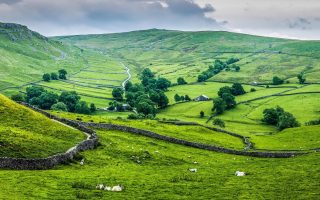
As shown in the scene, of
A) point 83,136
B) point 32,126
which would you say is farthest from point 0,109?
point 83,136

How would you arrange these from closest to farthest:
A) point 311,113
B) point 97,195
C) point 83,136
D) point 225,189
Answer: point 97,195 → point 225,189 → point 83,136 → point 311,113

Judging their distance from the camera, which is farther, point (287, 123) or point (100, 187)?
point (287, 123)

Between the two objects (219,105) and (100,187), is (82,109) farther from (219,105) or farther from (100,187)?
(100,187)

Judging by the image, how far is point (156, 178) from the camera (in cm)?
5153

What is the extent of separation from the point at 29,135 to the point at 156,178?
2025 centimetres

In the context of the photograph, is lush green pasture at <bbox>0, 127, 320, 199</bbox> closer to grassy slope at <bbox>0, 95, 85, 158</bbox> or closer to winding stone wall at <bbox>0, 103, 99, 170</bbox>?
winding stone wall at <bbox>0, 103, 99, 170</bbox>

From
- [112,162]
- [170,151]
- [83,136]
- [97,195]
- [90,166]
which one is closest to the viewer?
[97,195]

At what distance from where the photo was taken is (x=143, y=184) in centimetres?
4672

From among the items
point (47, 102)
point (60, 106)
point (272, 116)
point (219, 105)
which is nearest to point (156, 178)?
point (272, 116)

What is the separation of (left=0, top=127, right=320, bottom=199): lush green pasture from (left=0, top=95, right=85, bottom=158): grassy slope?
13.9ft

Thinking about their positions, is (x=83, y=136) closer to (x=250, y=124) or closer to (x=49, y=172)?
(x=49, y=172)

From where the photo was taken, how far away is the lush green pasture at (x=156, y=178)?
4075 cm

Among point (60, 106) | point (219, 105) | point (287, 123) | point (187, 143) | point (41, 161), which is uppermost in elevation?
point (41, 161)

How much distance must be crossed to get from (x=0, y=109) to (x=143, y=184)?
32302mm
